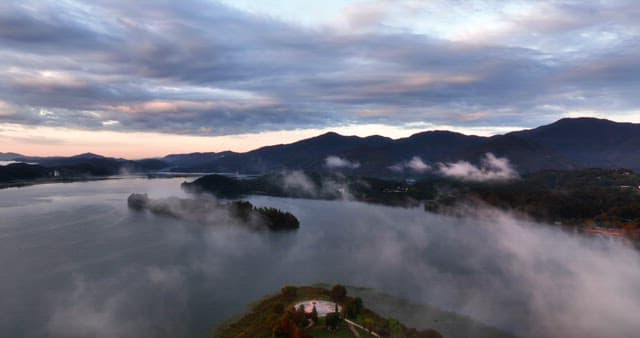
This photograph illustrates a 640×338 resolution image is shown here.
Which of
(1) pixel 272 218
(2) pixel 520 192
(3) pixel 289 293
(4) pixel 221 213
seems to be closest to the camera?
(3) pixel 289 293

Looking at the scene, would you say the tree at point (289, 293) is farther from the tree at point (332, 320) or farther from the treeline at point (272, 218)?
the treeline at point (272, 218)

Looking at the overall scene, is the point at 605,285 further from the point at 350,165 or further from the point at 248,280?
the point at 350,165

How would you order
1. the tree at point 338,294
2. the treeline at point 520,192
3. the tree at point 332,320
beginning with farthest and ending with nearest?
the treeline at point 520,192 → the tree at point 338,294 → the tree at point 332,320

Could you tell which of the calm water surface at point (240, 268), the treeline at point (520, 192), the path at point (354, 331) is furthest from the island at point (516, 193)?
the path at point (354, 331)

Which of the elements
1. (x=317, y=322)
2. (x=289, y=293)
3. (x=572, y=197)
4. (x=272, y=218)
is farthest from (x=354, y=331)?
(x=572, y=197)

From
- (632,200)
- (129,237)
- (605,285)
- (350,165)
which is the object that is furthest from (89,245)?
(350,165)

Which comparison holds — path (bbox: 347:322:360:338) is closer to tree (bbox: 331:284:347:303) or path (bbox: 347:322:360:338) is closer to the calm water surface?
tree (bbox: 331:284:347:303)

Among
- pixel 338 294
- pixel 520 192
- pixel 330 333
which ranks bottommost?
pixel 330 333

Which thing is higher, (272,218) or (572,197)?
(572,197)

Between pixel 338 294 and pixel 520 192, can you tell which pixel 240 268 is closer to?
pixel 338 294
